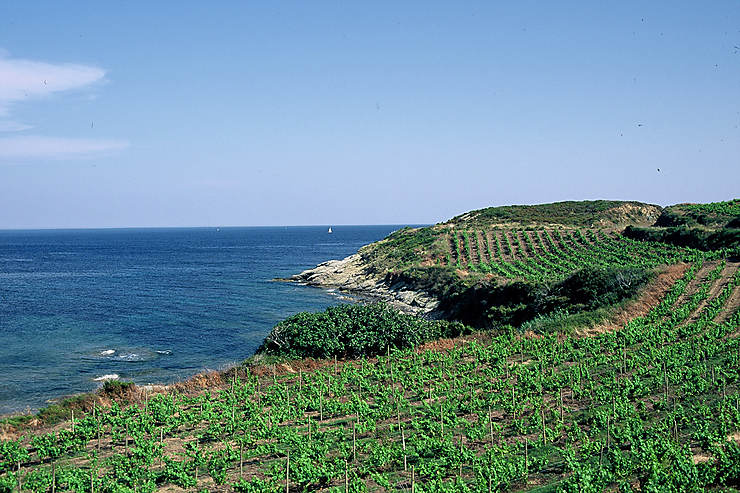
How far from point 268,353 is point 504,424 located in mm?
19971

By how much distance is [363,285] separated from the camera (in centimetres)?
8156

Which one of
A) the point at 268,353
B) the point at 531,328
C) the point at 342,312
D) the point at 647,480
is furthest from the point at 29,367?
the point at 647,480

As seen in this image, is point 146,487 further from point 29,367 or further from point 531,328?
point 29,367

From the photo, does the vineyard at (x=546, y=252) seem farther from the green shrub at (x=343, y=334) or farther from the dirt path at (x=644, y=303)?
the green shrub at (x=343, y=334)

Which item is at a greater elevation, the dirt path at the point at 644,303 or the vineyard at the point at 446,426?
the dirt path at the point at 644,303

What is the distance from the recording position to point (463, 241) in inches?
3482

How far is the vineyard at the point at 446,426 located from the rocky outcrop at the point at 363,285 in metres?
28.5

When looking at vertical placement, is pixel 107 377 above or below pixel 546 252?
below

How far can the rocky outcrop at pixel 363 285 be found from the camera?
63438 mm

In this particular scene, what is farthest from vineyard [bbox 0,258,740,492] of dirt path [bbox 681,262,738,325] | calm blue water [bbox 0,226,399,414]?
calm blue water [bbox 0,226,399,414]

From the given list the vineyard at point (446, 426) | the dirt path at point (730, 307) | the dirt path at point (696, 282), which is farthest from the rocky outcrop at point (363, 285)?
the vineyard at point (446, 426)

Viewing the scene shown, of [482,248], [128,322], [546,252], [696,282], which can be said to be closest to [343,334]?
[696,282]

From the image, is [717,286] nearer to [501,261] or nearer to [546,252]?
[501,261]

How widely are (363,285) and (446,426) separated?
6075cm
